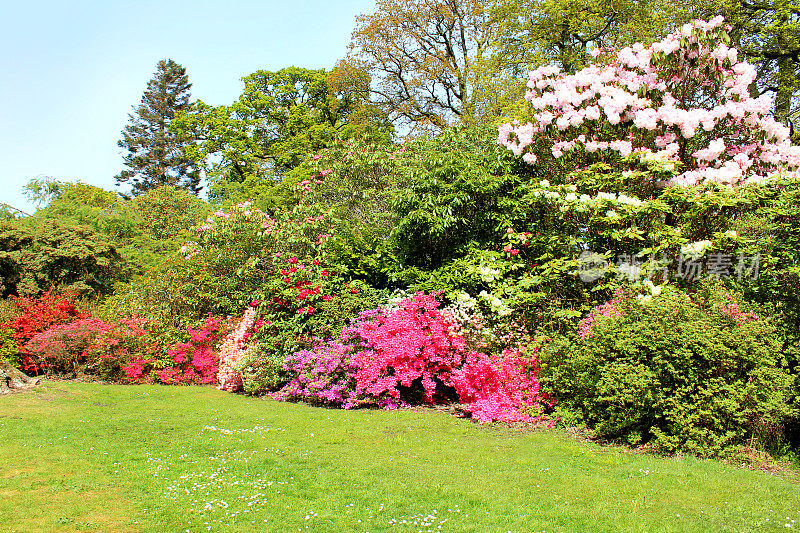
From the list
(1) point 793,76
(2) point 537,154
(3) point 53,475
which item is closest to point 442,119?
(1) point 793,76

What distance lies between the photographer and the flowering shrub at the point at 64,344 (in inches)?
504

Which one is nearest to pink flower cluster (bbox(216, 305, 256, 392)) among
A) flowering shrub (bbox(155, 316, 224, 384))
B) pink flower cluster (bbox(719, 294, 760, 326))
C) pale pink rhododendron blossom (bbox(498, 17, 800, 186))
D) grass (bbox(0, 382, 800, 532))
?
flowering shrub (bbox(155, 316, 224, 384))

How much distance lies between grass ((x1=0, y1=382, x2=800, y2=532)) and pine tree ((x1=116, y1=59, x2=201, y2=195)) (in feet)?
128

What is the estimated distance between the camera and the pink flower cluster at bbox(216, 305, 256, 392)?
1153 centimetres

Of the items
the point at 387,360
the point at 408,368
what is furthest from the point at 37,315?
the point at 408,368

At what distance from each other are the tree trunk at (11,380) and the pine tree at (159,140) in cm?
3380

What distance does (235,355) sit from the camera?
1166cm

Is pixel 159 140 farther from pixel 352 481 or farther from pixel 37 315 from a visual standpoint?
pixel 352 481

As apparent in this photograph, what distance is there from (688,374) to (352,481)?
3.85 metres

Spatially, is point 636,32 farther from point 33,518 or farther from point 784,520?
point 33,518

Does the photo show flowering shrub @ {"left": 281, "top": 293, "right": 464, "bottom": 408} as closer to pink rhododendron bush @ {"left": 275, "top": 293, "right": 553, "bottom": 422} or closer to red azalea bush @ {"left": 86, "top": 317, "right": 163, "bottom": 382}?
pink rhododendron bush @ {"left": 275, "top": 293, "right": 553, "bottom": 422}

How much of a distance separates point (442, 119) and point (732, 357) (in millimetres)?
18550

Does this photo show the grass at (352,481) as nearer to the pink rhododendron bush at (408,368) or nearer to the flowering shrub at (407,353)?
the pink rhododendron bush at (408,368)

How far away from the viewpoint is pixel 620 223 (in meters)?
8.46
